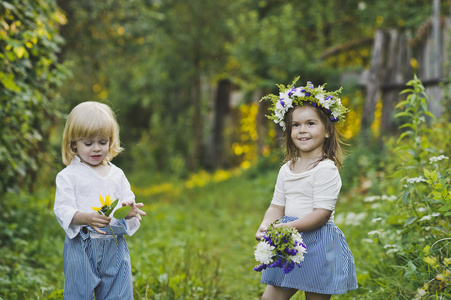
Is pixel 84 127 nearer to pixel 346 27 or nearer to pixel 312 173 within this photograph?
pixel 312 173

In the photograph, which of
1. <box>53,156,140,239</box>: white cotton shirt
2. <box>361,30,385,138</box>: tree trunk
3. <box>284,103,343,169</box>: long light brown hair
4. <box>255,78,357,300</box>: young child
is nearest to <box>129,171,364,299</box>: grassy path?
<box>53,156,140,239</box>: white cotton shirt

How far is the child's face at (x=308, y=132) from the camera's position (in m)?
2.72

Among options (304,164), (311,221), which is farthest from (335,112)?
(311,221)

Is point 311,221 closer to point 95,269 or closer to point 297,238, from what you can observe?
point 297,238

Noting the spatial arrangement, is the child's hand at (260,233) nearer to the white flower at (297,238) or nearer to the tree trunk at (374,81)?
the white flower at (297,238)

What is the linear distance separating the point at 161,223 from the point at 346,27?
676 cm

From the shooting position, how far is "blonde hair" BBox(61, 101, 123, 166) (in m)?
2.70

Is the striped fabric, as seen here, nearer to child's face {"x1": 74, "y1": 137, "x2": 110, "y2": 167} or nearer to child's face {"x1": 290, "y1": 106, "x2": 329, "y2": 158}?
child's face {"x1": 74, "y1": 137, "x2": 110, "y2": 167}

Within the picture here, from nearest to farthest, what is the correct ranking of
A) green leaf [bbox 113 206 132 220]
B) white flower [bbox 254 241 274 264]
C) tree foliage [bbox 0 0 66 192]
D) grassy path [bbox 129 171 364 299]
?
white flower [bbox 254 241 274 264] < green leaf [bbox 113 206 132 220] < grassy path [bbox 129 171 364 299] < tree foliage [bbox 0 0 66 192]

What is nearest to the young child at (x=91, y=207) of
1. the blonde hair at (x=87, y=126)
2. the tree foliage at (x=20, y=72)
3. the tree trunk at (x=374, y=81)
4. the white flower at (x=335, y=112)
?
the blonde hair at (x=87, y=126)

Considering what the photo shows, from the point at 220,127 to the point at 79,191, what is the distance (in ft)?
47.8

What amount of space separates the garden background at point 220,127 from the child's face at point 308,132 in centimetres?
64

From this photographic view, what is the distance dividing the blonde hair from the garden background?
795 millimetres

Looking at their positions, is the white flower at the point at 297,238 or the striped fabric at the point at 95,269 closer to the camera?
the white flower at the point at 297,238
